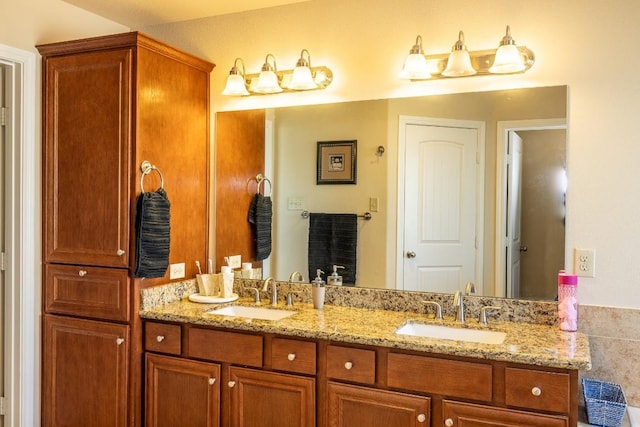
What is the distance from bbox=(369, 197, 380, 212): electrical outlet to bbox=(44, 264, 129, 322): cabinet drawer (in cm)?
126

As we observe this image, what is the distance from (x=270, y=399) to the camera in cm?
233

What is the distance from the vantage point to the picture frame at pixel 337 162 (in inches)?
109

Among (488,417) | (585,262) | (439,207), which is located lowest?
(488,417)

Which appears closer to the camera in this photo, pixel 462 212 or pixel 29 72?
pixel 462 212

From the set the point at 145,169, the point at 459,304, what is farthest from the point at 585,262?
the point at 145,169

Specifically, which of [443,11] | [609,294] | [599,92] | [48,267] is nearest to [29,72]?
[48,267]

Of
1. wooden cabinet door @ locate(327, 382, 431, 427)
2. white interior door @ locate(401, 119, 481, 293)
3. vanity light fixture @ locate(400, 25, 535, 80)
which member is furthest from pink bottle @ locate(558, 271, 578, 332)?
vanity light fixture @ locate(400, 25, 535, 80)

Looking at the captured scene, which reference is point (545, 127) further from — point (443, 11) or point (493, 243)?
point (443, 11)

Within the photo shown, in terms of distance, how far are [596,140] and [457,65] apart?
26.8 inches

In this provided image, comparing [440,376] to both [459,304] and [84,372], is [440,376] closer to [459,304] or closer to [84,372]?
[459,304]

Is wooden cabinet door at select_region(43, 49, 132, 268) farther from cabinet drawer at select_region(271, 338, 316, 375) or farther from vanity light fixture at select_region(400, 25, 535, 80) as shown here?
vanity light fixture at select_region(400, 25, 535, 80)

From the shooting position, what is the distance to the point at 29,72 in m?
2.72

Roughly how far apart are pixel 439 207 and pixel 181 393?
152 cm

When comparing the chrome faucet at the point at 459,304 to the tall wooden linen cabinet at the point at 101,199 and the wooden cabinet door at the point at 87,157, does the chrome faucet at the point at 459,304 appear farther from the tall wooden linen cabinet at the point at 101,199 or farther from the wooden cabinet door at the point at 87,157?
the wooden cabinet door at the point at 87,157
